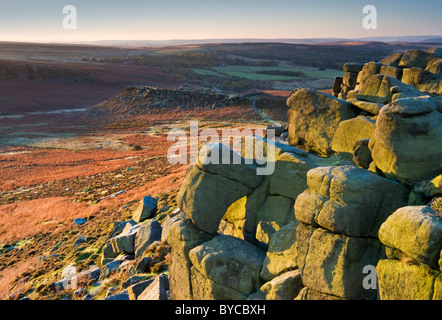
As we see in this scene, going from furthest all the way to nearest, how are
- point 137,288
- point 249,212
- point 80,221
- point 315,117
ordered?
point 80,221
point 315,117
point 137,288
point 249,212

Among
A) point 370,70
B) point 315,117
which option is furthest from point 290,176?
point 370,70

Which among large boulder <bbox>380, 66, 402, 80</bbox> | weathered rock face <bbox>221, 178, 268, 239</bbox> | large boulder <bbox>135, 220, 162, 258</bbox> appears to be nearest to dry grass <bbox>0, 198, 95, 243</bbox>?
large boulder <bbox>135, 220, 162, 258</bbox>

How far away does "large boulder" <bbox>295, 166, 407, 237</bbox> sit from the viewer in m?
10.7

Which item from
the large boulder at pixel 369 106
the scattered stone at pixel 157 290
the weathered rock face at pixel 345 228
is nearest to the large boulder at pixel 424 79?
the large boulder at pixel 369 106

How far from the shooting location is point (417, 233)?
8.68m

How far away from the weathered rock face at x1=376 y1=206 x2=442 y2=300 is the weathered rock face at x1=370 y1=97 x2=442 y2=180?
9.08ft

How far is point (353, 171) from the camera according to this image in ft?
37.0

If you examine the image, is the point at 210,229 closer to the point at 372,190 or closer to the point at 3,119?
the point at 372,190

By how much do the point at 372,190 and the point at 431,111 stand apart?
348cm

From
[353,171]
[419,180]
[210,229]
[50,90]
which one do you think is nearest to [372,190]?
[353,171]

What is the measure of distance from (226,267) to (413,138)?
7.89 metres

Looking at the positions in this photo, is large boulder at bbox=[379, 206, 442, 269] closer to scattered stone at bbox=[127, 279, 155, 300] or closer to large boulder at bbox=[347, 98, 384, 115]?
large boulder at bbox=[347, 98, 384, 115]

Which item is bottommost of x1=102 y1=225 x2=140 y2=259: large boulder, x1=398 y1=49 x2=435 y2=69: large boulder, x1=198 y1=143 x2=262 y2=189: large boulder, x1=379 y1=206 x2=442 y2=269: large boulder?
x1=102 y1=225 x2=140 y2=259: large boulder

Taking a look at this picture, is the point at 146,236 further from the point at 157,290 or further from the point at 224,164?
the point at 224,164
